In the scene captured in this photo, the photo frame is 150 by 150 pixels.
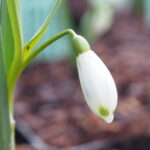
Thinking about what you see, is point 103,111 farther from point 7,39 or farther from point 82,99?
point 82,99

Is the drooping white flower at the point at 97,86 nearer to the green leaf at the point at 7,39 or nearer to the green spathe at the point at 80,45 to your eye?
the green spathe at the point at 80,45

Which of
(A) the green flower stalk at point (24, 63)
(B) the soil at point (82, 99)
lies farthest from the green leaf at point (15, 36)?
(B) the soil at point (82, 99)

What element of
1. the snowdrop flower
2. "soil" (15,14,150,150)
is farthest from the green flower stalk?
"soil" (15,14,150,150)

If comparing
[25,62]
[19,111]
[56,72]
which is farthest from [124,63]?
[25,62]

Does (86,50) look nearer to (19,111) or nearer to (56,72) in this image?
(19,111)

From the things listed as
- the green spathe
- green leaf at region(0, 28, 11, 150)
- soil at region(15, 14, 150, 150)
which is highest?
the green spathe

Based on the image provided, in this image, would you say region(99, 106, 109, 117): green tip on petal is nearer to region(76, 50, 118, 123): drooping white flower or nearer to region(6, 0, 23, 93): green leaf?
region(76, 50, 118, 123): drooping white flower

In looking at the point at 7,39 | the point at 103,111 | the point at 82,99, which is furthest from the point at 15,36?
the point at 82,99
